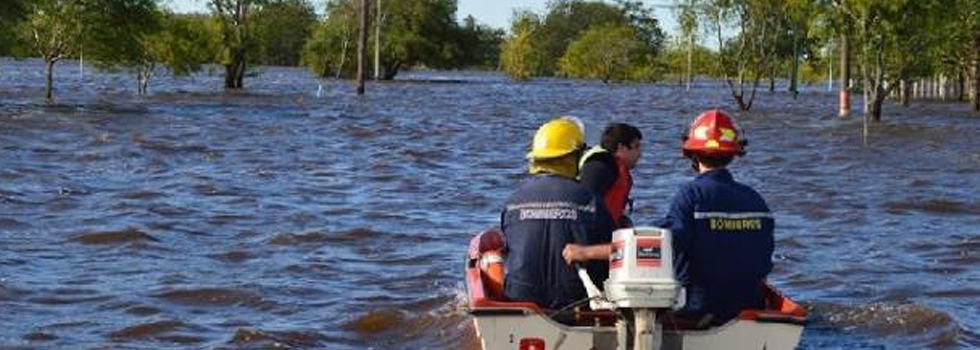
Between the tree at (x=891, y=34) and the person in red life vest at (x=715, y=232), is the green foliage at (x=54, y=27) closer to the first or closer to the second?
the tree at (x=891, y=34)

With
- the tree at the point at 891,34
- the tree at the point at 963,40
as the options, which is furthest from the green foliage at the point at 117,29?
the tree at the point at 963,40

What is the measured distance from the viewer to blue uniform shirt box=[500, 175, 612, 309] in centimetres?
805

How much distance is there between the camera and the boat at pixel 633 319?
7254 mm

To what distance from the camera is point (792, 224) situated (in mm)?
17359

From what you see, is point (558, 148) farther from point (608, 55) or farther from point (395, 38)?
point (608, 55)

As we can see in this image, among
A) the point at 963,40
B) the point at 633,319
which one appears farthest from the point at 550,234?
the point at 963,40

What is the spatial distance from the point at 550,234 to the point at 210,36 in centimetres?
5082

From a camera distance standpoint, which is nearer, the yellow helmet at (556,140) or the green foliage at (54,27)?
the yellow helmet at (556,140)

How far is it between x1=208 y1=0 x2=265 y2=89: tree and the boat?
5148 centimetres

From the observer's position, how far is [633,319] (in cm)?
749

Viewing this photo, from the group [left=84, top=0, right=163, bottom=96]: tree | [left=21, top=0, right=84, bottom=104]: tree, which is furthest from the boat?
[left=84, top=0, right=163, bottom=96]: tree

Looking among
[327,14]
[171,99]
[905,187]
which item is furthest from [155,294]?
[327,14]

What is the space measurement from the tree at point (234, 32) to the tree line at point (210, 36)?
4 centimetres

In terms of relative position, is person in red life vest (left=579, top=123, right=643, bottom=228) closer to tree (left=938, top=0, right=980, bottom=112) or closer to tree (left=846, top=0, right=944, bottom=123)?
tree (left=846, top=0, right=944, bottom=123)
